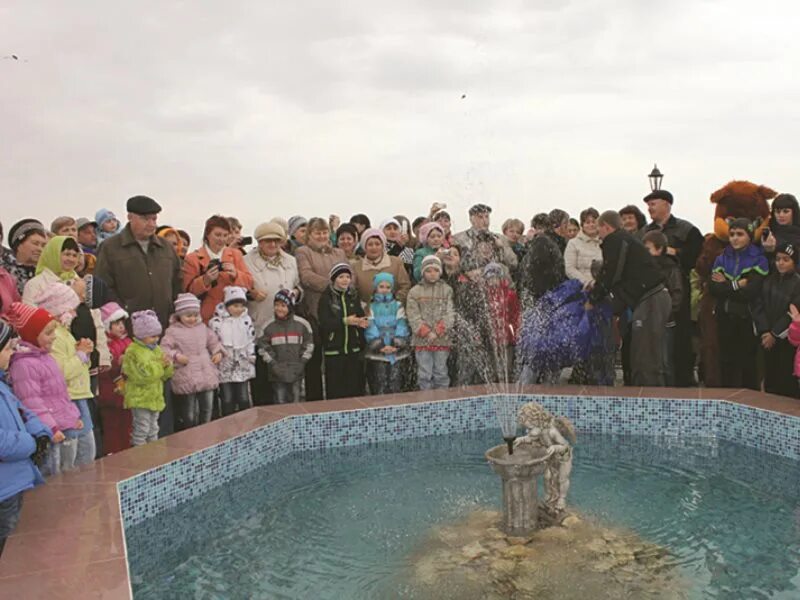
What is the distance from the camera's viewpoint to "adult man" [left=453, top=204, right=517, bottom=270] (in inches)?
337

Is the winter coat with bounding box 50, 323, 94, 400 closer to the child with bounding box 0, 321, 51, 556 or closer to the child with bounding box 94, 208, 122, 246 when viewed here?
the child with bounding box 0, 321, 51, 556

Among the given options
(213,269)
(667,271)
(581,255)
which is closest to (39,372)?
(213,269)

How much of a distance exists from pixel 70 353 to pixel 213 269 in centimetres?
194

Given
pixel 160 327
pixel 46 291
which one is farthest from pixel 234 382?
pixel 46 291

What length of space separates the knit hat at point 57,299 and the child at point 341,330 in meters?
2.74

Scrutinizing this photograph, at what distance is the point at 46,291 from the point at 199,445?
1.57m

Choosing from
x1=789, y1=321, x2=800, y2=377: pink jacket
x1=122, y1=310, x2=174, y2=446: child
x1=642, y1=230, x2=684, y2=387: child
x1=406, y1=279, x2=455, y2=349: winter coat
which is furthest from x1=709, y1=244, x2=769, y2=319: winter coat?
x1=122, y1=310, x2=174, y2=446: child

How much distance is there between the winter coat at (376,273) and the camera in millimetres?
8391

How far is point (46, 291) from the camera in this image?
18.7 ft

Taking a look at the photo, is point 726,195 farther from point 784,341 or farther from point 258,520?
point 258,520

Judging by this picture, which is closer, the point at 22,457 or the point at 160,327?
the point at 22,457

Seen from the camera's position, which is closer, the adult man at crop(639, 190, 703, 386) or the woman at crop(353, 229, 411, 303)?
the woman at crop(353, 229, 411, 303)

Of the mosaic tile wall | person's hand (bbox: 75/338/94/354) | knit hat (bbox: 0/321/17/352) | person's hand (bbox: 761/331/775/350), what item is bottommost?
the mosaic tile wall

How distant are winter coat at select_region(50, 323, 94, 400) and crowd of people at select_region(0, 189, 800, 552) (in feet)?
0.95
